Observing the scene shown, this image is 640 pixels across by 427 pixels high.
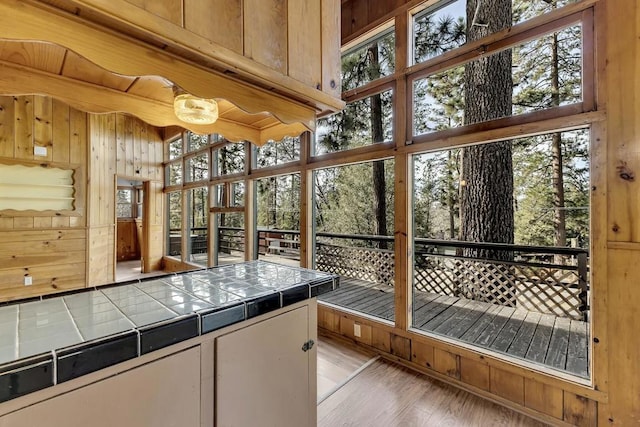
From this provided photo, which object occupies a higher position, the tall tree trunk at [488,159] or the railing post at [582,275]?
the tall tree trunk at [488,159]

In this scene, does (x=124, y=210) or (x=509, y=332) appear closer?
(x=509, y=332)

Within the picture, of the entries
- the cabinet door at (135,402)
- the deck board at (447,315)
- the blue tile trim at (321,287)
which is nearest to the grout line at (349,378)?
the deck board at (447,315)

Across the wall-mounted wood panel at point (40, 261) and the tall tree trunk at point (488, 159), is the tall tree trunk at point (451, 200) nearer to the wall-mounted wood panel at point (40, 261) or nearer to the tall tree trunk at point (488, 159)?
the tall tree trunk at point (488, 159)

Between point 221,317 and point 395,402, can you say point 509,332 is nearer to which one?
point 395,402

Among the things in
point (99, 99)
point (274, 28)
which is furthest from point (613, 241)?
point (99, 99)

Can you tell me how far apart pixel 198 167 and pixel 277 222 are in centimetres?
222

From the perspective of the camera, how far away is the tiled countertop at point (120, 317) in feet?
2.21

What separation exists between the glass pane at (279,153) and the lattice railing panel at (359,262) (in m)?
1.69

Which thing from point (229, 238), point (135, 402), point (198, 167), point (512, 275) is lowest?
point (512, 275)

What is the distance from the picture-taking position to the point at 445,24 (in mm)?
2641

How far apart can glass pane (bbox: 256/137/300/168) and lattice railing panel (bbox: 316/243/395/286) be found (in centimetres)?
169

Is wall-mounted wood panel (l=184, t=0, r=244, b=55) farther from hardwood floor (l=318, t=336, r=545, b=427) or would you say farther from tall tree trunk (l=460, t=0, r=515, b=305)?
tall tree trunk (l=460, t=0, r=515, b=305)

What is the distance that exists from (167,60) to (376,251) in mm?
4118

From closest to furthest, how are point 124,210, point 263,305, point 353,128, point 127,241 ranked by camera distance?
point 263,305 → point 353,128 → point 127,241 → point 124,210
